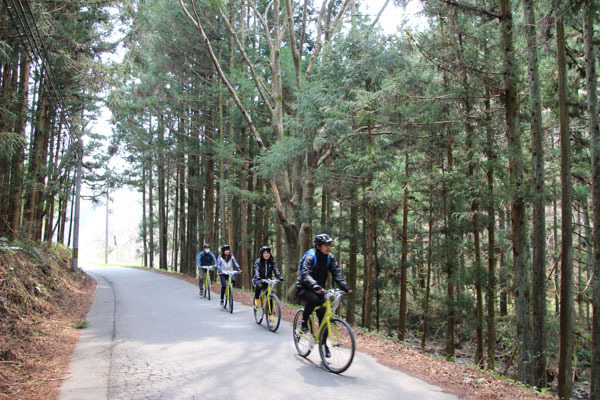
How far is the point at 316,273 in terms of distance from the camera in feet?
20.5

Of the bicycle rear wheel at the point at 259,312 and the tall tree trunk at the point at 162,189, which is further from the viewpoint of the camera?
the tall tree trunk at the point at 162,189

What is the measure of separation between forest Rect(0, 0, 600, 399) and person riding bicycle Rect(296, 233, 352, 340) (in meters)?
4.92

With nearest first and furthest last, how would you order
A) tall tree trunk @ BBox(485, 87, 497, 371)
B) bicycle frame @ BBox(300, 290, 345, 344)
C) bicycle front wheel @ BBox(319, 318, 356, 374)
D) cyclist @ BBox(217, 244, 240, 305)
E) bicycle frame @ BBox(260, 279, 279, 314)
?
1. bicycle front wheel @ BBox(319, 318, 356, 374)
2. bicycle frame @ BBox(300, 290, 345, 344)
3. bicycle frame @ BBox(260, 279, 279, 314)
4. tall tree trunk @ BBox(485, 87, 497, 371)
5. cyclist @ BBox(217, 244, 240, 305)

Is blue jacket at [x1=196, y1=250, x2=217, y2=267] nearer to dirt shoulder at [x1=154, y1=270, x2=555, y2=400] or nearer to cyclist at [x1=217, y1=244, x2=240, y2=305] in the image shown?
cyclist at [x1=217, y1=244, x2=240, y2=305]

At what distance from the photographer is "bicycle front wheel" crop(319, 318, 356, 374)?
5.32 metres

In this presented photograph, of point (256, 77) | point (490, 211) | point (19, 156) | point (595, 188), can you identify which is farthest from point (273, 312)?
point (19, 156)

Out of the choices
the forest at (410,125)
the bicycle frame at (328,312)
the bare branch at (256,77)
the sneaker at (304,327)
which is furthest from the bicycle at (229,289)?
the bare branch at (256,77)

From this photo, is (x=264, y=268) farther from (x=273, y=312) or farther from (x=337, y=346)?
(x=337, y=346)

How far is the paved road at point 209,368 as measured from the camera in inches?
188

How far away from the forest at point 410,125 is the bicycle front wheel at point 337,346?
17.9 feet

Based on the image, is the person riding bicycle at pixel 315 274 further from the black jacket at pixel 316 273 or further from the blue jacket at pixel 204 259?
the blue jacket at pixel 204 259

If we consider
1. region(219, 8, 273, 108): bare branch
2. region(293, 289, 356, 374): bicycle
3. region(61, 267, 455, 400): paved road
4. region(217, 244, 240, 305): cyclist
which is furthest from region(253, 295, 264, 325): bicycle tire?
region(219, 8, 273, 108): bare branch

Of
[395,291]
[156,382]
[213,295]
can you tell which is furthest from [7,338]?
[395,291]

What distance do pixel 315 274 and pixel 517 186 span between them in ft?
17.4
